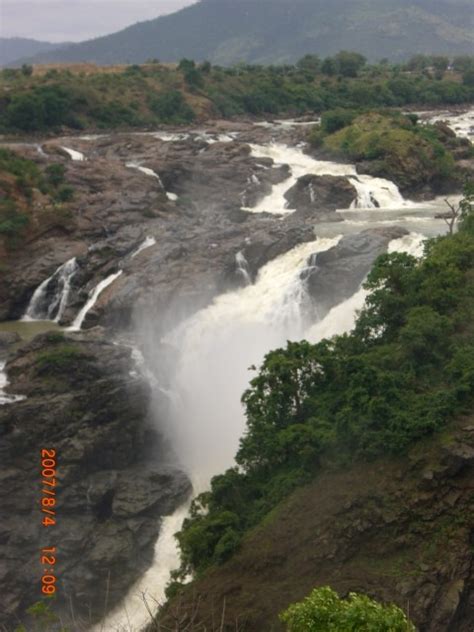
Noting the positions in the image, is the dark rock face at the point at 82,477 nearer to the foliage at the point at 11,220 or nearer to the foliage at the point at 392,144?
the foliage at the point at 11,220

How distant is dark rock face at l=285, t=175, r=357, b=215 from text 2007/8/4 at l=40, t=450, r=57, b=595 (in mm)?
20479

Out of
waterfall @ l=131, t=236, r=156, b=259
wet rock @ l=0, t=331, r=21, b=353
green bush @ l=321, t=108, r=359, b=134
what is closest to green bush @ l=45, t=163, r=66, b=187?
waterfall @ l=131, t=236, r=156, b=259

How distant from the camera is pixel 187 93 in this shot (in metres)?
71.5

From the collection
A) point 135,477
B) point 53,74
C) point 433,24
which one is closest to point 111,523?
point 135,477

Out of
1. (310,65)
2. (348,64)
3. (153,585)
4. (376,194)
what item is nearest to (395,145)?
(376,194)

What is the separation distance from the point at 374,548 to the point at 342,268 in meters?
13.5

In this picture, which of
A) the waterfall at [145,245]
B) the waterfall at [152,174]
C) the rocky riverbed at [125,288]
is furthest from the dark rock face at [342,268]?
the waterfall at [152,174]

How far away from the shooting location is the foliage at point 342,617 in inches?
319

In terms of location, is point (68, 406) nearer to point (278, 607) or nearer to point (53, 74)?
point (278, 607)

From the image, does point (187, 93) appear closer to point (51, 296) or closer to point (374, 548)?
point (51, 296)

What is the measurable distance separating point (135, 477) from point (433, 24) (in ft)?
654

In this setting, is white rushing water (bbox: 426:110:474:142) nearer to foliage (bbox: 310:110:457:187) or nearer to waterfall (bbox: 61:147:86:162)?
foliage (bbox: 310:110:457:187)

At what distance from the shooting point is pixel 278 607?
13.6 metres

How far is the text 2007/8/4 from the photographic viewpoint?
60.7 feet
